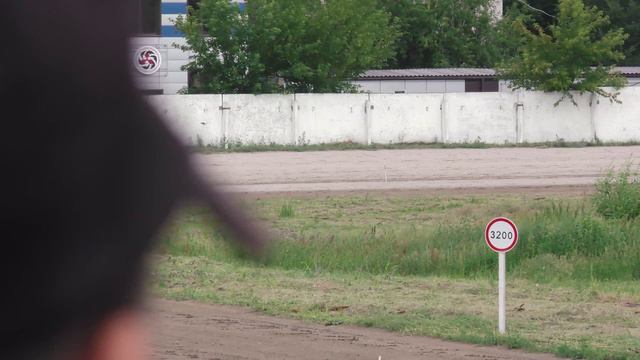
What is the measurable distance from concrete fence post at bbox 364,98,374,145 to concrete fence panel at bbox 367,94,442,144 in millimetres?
57

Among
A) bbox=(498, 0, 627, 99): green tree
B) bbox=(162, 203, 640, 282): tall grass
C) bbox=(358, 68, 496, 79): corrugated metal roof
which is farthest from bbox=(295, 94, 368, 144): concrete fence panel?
bbox=(162, 203, 640, 282): tall grass

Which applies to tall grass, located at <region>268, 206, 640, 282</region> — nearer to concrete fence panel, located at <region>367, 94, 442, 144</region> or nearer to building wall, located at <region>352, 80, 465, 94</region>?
concrete fence panel, located at <region>367, 94, 442, 144</region>

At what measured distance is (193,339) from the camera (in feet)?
35.2

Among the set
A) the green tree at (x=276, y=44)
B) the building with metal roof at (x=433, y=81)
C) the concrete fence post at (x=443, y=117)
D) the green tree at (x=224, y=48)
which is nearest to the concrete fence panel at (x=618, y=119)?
the concrete fence post at (x=443, y=117)

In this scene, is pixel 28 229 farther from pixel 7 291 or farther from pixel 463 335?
pixel 463 335

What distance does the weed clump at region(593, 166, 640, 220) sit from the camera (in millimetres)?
19016

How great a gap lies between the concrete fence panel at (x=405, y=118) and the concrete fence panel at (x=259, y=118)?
116 inches

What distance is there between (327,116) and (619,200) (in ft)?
66.8

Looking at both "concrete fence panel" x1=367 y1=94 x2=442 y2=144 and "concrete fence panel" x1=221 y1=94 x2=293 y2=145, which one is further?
"concrete fence panel" x1=367 y1=94 x2=442 y2=144

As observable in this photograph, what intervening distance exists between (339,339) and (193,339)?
135 cm

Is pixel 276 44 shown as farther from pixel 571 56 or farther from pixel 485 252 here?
pixel 485 252

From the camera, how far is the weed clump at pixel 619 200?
1902cm

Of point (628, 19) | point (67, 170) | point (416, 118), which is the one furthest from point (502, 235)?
point (628, 19)

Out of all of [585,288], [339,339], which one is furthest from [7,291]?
[585,288]
